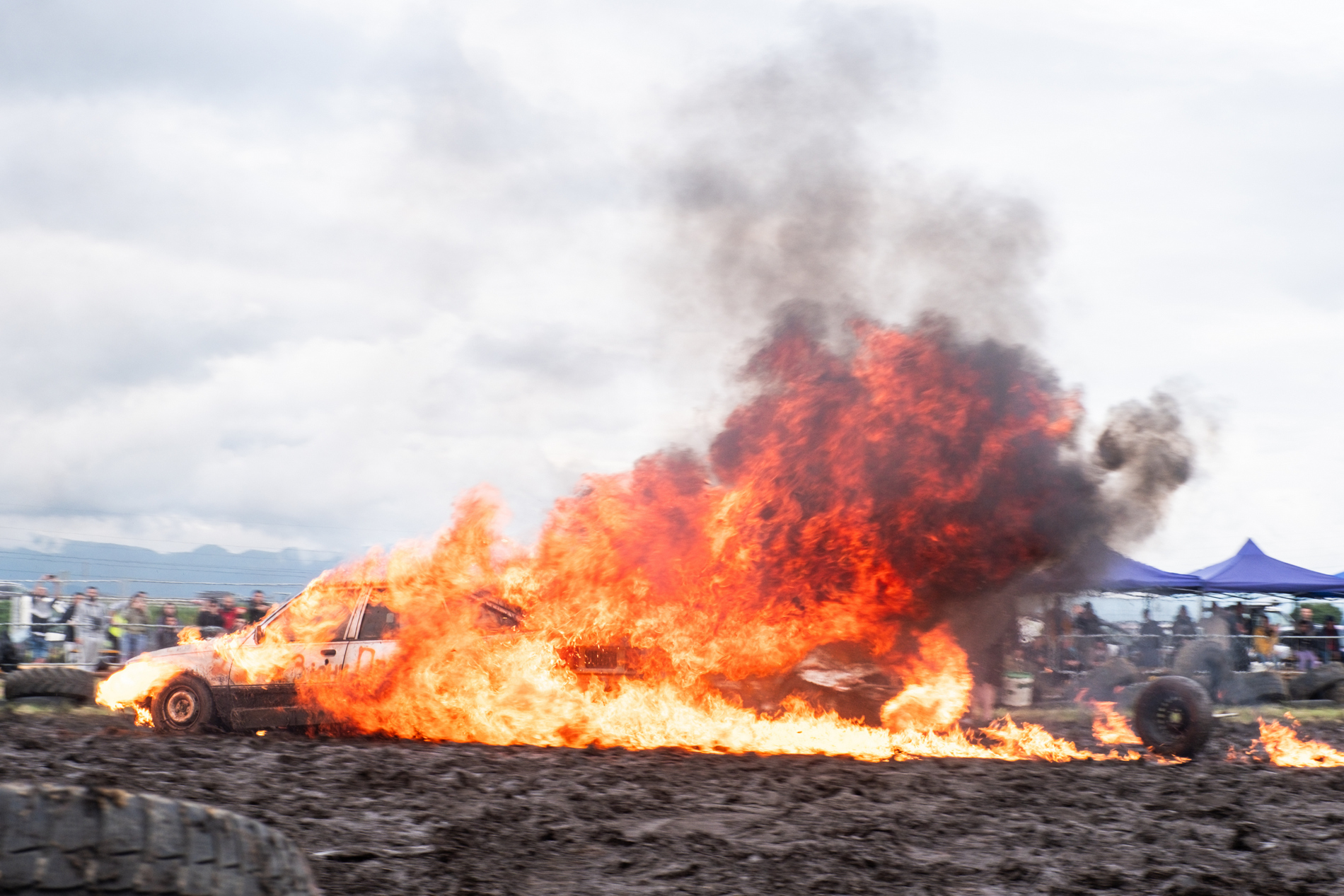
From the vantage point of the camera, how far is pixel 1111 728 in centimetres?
1402

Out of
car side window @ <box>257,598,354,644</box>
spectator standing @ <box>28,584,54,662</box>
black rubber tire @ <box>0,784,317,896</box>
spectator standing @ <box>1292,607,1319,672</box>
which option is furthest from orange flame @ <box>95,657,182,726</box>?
spectator standing @ <box>1292,607,1319,672</box>

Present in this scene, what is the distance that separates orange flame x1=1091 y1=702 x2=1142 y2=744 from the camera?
12820 mm

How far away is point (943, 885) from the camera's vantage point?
605cm

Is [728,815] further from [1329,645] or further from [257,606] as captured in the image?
[1329,645]

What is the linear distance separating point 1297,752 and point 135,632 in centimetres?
1630

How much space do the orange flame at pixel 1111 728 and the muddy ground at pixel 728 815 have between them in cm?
194

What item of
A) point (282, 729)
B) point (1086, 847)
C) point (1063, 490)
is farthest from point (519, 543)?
point (1086, 847)

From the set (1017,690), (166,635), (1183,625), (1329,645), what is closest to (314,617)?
(166,635)

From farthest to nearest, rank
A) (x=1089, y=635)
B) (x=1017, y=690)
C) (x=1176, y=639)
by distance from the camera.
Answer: (x=1176, y=639)
(x=1089, y=635)
(x=1017, y=690)

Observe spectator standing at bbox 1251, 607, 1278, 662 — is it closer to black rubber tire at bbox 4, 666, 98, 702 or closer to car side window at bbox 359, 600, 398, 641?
car side window at bbox 359, 600, 398, 641

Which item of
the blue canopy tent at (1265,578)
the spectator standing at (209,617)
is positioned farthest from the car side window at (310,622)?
the blue canopy tent at (1265,578)

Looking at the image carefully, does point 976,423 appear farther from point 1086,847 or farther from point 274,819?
point 274,819

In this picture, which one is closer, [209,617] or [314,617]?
[314,617]

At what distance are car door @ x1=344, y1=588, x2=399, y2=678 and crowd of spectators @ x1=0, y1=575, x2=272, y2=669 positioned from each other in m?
7.03
